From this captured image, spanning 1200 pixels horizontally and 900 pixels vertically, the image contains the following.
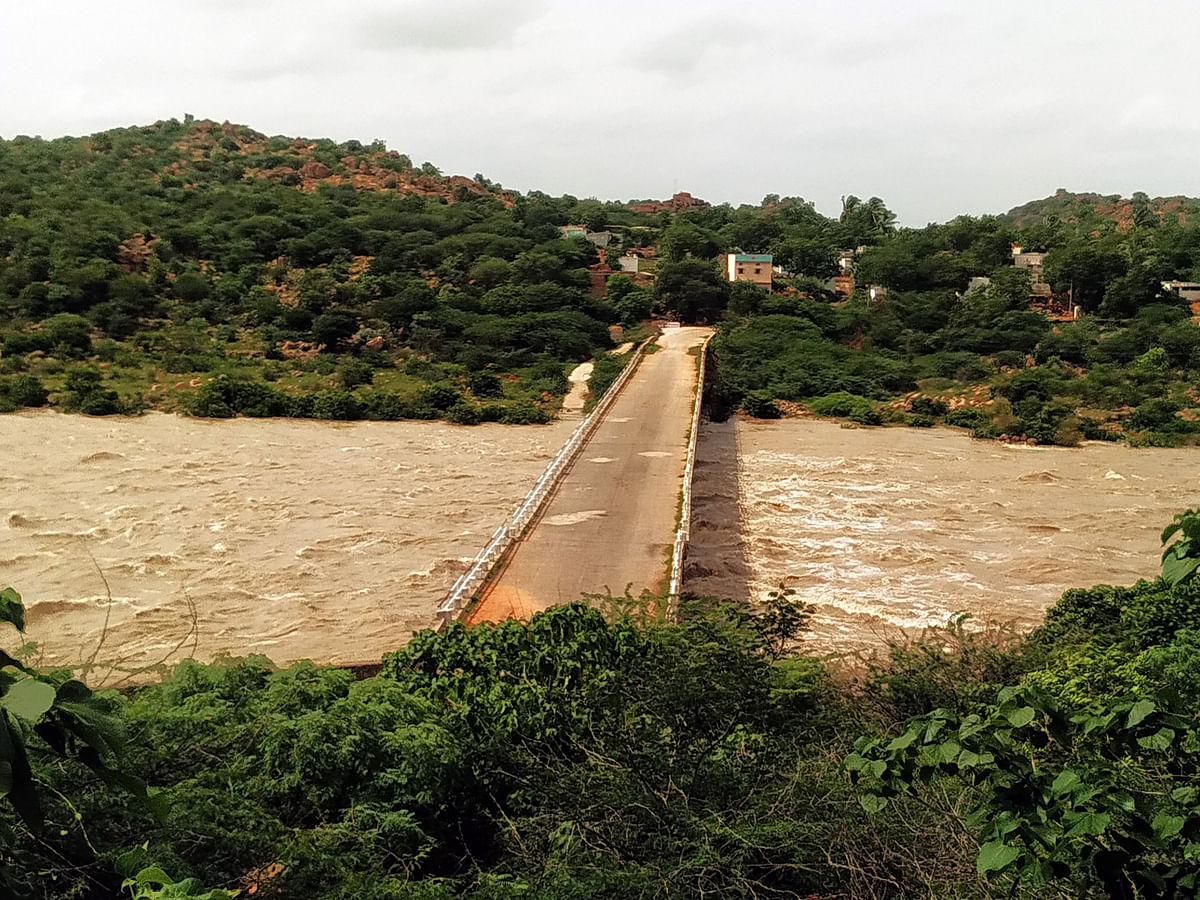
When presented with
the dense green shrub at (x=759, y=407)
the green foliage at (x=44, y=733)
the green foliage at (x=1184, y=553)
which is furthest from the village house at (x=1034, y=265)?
the green foliage at (x=44, y=733)

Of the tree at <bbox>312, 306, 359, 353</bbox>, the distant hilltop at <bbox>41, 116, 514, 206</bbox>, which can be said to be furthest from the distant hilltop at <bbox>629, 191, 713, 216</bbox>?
the tree at <bbox>312, 306, 359, 353</bbox>

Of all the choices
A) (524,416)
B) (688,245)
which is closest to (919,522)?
(524,416)

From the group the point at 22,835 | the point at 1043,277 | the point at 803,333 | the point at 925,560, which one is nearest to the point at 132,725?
the point at 22,835

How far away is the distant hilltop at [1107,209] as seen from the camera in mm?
82512

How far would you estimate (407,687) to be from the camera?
23.5ft

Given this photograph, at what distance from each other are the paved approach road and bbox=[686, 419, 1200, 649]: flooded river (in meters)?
1.41

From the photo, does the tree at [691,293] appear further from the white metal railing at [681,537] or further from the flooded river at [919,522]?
the white metal railing at [681,537]

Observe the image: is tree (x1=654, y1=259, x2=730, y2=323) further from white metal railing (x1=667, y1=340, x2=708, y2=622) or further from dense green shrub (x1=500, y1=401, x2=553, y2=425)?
white metal railing (x1=667, y1=340, x2=708, y2=622)

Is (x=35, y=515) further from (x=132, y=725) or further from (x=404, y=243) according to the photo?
(x=404, y=243)

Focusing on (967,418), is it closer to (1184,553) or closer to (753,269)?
(753,269)

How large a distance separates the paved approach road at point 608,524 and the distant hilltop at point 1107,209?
62789 millimetres

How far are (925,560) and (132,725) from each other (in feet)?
44.4

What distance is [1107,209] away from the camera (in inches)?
3809

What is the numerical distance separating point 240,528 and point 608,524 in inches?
299
